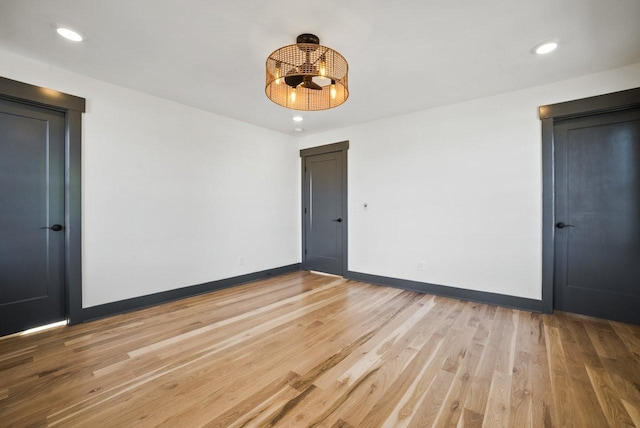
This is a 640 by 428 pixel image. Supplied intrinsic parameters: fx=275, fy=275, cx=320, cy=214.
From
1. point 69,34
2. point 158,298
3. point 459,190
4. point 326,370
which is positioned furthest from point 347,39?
point 158,298

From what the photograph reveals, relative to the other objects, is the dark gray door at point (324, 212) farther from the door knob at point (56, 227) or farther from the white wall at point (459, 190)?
the door knob at point (56, 227)

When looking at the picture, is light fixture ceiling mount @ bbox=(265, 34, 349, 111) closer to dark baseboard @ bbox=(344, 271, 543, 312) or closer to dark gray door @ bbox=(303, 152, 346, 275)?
dark gray door @ bbox=(303, 152, 346, 275)

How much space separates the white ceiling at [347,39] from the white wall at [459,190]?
328mm

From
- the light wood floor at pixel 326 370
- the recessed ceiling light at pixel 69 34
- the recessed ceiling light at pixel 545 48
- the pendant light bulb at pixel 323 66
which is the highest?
the recessed ceiling light at pixel 545 48

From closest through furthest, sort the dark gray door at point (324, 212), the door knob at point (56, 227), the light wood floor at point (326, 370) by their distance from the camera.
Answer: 1. the light wood floor at point (326, 370)
2. the door knob at point (56, 227)
3. the dark gray door at point (324, 212)

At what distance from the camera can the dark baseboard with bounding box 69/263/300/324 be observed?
9.65 feet

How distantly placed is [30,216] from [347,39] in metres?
3.41

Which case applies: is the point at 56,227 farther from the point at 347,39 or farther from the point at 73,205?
the point at 347,39

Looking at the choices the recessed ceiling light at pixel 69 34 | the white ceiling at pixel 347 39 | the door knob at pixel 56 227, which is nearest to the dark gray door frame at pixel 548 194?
the white ceiling at pixel 347 39

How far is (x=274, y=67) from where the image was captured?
6.79ft

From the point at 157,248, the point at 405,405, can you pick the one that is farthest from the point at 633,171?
the point at 157,248

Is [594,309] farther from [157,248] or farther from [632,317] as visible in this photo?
[157,248]

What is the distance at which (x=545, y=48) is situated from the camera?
7.81ft

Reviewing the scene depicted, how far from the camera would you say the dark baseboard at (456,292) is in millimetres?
3186
